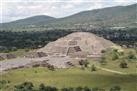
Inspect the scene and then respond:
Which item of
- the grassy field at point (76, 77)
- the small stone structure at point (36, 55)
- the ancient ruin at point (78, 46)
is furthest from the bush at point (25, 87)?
the ancient ruin at point (78, 46)

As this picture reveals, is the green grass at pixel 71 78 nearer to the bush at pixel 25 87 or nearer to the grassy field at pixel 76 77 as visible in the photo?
the grassy field at pixel 76 77

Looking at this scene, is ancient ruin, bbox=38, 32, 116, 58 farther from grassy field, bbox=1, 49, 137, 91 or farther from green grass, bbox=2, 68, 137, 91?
green grass, bbox=2, 68, 137, 91

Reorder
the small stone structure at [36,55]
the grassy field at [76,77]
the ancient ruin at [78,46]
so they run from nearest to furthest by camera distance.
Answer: the grassy field at [76,77]
the small stone structure at [36,55]
the ancient ruin at [78,46]

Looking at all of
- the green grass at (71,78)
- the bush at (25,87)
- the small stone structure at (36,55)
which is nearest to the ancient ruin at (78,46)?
the small stone structure at (36,55)

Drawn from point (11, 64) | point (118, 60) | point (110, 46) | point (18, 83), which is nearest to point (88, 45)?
point (110, 46)

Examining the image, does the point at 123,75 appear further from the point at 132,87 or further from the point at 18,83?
the point at 18,83

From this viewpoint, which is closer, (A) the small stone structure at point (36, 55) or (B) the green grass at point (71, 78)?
(B) the green grass at point (71, 78)

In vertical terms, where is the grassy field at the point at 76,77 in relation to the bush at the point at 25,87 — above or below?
below

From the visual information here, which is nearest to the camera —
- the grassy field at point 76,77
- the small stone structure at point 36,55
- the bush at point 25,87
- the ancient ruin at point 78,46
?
the bush at point 25,87
